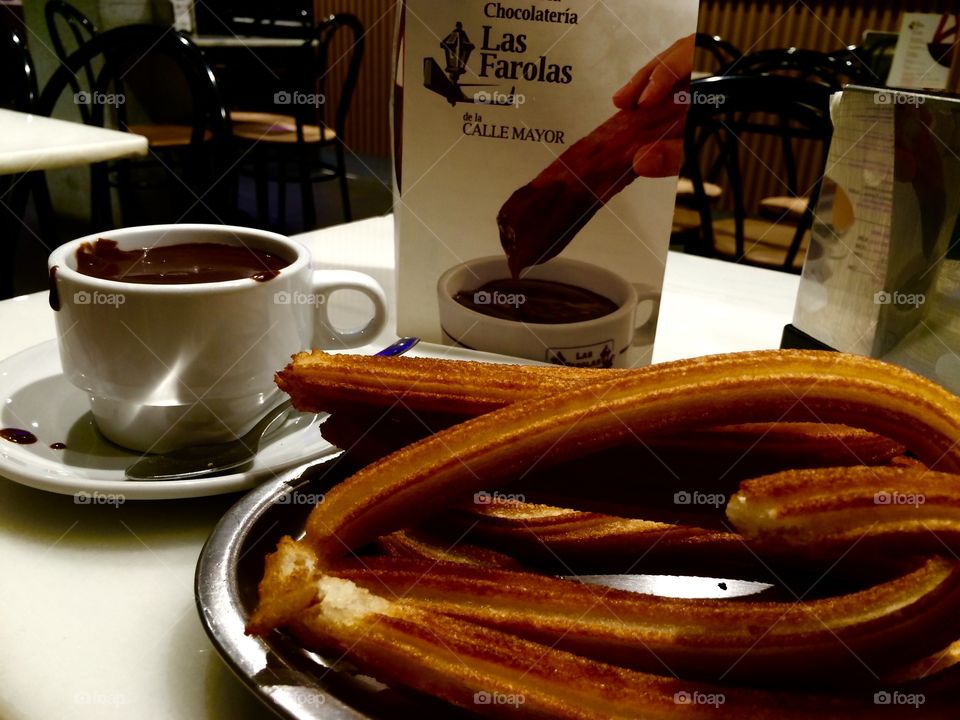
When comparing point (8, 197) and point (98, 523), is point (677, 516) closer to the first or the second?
point (98, 523)

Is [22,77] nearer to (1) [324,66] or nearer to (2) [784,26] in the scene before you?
(1) [324,66]

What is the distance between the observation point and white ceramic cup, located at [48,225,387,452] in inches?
19.2

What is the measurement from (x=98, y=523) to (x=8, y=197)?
1.32 metres

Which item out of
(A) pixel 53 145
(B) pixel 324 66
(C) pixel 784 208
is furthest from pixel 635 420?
(B) pixel 324 66

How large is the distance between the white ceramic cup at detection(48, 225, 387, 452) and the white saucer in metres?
0.02

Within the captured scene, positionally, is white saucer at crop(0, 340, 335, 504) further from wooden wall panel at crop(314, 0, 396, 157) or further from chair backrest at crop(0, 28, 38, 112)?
wooden wall panel at crop(314, 0, 396, 157)

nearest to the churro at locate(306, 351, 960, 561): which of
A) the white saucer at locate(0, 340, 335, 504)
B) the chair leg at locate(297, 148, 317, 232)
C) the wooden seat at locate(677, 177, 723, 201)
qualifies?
the white saucer at locate(0, 340, 335, 504)

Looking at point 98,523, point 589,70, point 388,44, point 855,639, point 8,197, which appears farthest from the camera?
point 388,44

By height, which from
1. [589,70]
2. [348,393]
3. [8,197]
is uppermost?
[589,70]

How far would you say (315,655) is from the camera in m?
0.32

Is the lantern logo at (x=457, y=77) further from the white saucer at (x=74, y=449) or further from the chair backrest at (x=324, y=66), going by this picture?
the chair backrest at (x=324, y=66)

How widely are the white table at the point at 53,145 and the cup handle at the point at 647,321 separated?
0.90 metres

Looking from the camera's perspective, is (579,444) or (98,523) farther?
(98,523)

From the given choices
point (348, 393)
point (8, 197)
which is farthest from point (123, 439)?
point (8, 197)
